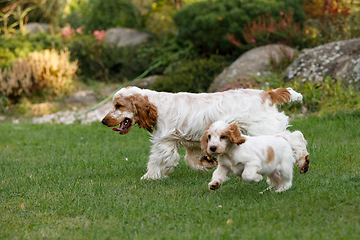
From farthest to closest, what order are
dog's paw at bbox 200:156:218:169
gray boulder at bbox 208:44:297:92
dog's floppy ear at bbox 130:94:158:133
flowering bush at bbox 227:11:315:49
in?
1. flowering bush at bbox 227:11:315:49
2. gray boulder at bbox 208:44:297:92
3. dog's paw at bbox 200:156:218:169
4. dog's floppy ear at bbox 130:94:158:133

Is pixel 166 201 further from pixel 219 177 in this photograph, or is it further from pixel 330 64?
pixel 330 64

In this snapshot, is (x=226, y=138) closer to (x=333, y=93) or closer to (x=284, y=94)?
(x=284, y=94)

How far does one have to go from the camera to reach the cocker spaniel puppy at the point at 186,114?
4781mm

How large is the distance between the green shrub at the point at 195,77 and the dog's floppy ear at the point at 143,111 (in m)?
6.28

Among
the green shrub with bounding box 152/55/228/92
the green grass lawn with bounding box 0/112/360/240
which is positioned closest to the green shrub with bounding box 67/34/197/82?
the green shrub with bounding box 152/55/228/92

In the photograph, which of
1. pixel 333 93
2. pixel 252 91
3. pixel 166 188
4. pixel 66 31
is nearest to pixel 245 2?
pixel 333 93

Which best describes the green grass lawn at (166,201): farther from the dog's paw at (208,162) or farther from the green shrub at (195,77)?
the green shrub at (195,77)

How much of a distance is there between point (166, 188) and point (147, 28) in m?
13.9

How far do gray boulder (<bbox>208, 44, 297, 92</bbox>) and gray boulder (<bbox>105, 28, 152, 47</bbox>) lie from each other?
6074 millimetres

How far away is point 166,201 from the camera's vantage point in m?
4.06

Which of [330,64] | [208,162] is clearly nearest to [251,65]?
[330,64]

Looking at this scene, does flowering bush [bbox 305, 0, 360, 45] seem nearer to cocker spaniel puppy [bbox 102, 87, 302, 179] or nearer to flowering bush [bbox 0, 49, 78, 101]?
cocker spaniel puppy [bbox 102, 87, 302, 179]

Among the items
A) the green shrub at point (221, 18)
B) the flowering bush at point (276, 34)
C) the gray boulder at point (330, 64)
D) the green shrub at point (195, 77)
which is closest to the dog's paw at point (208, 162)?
the gray boulder at point (330, 64)

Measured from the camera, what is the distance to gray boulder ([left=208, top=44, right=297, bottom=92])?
10616 mm
